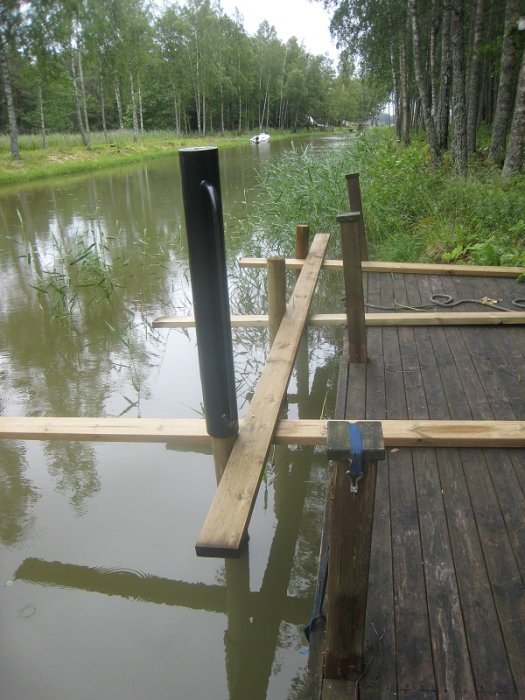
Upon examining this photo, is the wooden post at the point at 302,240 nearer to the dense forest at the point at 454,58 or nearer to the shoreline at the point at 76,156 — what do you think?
the dense forest at the point at 454,58

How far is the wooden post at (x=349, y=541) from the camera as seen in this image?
136cm

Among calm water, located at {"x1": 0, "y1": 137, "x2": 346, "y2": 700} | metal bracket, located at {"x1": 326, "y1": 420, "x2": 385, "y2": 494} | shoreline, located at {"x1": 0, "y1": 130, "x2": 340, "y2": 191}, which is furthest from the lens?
shoreline, located at {"x1": 0, "y1": 130, "x2": 340, "y2": 191}

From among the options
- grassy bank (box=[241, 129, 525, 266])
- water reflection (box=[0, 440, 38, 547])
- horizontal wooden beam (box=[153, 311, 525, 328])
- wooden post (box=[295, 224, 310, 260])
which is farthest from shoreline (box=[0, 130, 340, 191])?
water reflection (box=[0, 440, 38, 547])

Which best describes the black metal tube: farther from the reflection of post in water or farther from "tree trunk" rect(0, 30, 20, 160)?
"tree trunk" rect(0, 30, 20, 160)

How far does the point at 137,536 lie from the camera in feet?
10.6

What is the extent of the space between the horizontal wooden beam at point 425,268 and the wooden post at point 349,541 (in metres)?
3.96

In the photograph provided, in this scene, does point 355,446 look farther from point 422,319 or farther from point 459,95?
point 459,95

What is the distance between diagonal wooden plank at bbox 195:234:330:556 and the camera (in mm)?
1903

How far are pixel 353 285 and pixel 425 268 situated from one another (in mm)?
2224

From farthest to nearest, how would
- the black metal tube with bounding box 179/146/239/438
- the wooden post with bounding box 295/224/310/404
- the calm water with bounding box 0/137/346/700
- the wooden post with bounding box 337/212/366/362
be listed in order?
the wooden post with bounding box 295/224/310/404
the wooden post with bounding box 337/212/366/362
the calm water with bounding box 0/137/346/700
the black metal tube with bounding box 179/146/239/438

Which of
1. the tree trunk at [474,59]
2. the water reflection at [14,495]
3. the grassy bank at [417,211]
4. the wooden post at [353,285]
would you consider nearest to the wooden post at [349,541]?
the wooden post at [353,285]

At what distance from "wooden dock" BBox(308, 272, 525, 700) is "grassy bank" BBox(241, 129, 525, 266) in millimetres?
2879

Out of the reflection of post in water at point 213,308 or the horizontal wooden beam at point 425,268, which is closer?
the reflection of post in water at point 213,308

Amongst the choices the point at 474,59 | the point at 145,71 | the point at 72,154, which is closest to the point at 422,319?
the point at 474,59
